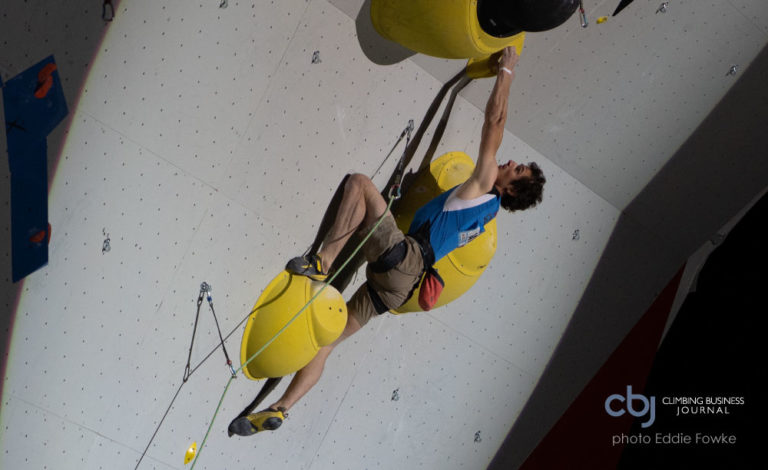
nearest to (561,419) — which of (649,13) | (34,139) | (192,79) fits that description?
(649,13)

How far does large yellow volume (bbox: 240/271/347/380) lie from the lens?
231cm

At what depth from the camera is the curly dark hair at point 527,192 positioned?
97.5 inches

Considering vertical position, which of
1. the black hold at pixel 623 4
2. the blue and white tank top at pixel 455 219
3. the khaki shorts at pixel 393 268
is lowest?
the khaki shorts at pixel 393 268

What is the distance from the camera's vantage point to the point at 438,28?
2184 millimetres

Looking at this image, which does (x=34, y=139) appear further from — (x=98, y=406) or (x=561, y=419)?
(x=561, y=419)

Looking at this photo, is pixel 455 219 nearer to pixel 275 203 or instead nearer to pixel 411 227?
pixel 411 227

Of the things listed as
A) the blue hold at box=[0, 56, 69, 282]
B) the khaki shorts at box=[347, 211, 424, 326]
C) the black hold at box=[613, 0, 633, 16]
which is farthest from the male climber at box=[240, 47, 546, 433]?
the blue hold at box=[0, 56, 69, 282]

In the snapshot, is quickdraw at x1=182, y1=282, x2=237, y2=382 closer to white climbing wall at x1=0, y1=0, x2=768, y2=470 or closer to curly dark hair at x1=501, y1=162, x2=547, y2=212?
white climbing wall at x1=0, y1=0, x2=768, y2=470

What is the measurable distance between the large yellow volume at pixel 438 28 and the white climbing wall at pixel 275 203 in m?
0.12

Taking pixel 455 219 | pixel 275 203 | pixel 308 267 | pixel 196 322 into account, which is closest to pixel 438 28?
pixel 455 219

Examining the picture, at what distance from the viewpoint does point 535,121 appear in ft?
8.59

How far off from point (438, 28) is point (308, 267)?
873 mm

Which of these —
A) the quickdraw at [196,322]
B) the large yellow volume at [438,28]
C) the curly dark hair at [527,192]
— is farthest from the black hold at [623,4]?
the quickdraw at [196,322]

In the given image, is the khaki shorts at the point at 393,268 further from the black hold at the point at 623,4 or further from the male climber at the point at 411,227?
the black hold at the point at 623,4
